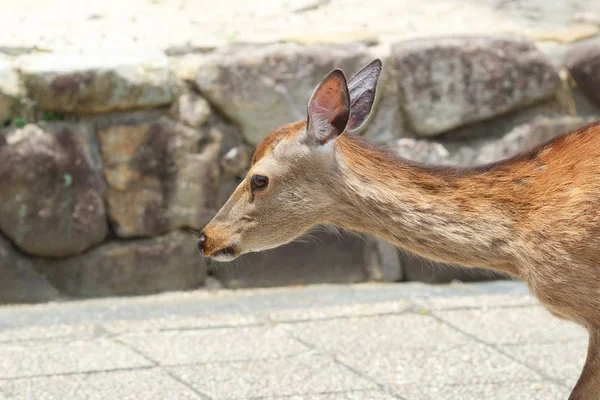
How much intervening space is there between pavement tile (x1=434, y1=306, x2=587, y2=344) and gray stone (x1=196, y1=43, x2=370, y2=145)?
1336mm

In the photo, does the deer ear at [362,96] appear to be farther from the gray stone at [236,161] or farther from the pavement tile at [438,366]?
the gray stone at [236,161]

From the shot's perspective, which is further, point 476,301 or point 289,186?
point 476,301

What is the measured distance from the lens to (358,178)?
3.44 meters

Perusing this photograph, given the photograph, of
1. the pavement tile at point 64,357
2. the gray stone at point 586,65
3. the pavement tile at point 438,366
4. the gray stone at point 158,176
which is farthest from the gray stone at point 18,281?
the gray stone at point 586,65

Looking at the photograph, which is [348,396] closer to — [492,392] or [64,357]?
[492,392]

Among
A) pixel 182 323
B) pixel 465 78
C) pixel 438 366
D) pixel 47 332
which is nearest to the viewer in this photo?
pixel 438 366

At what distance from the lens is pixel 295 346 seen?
4523 millimetres

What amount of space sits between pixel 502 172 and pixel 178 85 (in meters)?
2.34

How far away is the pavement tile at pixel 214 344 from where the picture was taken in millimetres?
4395

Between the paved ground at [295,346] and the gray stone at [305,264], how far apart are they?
0.09m

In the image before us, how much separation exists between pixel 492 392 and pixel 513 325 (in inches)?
34.6

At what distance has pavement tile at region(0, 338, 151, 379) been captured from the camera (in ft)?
13.7

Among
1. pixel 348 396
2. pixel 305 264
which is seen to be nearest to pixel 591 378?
pixel 348 396

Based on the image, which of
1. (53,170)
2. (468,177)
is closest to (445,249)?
(468,177)
